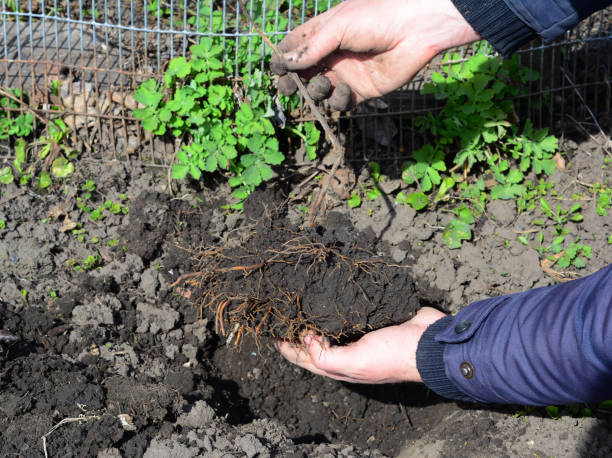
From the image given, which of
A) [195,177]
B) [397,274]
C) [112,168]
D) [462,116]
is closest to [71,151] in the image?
[112,168]

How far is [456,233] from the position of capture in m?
3.18

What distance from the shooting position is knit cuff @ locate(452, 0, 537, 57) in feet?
7.45

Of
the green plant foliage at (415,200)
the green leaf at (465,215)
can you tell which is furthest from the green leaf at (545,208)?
the green plant foliage at (415,200)

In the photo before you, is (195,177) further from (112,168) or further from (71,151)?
(71,151)

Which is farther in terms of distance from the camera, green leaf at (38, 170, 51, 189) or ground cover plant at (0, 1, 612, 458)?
green leaf at (38, 170, 51, 189)

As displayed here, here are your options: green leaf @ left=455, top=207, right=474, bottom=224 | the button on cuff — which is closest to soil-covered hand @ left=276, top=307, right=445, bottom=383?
the button on cuff

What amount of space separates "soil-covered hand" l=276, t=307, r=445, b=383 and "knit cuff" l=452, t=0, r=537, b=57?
120 centimetres

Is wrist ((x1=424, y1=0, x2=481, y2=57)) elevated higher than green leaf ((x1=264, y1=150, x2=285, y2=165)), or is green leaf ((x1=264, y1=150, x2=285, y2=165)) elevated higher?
wrist ((x1=424, y1=0, x2=481, y2=57))

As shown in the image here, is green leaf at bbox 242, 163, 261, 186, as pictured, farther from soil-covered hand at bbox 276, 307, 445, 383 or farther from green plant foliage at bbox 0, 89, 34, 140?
green plant foliage at bbox 0, 89, 34, 140

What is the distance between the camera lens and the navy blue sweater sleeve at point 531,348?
167 centimetres

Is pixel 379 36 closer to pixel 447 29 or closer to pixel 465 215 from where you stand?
pixel 447 29

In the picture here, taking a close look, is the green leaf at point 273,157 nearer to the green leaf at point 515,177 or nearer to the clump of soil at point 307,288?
the clump of soil at point 307,288

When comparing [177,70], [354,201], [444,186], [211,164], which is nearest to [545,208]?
[444,186]

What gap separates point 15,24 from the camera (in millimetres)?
3584
